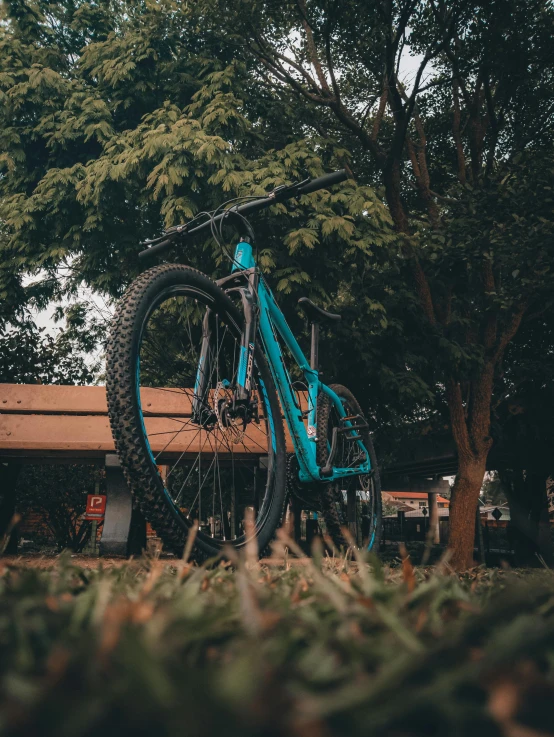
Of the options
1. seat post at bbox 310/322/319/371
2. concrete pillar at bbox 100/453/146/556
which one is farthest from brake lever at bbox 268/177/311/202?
concrete pillar at bbox 100/453/146/556

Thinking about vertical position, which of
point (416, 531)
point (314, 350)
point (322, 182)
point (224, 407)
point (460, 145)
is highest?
point (460, 145)

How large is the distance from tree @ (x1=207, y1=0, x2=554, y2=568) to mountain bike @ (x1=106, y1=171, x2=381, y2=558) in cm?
429

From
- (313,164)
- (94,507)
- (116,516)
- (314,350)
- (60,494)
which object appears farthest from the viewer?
(60,494)

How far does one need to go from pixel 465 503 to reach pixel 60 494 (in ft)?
22.6

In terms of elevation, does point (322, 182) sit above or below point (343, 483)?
above

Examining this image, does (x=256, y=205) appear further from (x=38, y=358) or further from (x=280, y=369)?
(x=38, y=358)

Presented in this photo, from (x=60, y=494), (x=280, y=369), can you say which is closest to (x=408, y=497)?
(x=60, y=494)

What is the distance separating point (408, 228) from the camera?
383 inches

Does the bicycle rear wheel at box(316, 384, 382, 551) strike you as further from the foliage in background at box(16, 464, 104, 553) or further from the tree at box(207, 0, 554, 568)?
the foliage in background at box(16, 464, 104, 553)

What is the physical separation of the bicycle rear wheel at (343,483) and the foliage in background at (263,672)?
3019mm

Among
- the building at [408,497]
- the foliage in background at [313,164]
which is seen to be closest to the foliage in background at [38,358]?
the foliage in background at [313,164]

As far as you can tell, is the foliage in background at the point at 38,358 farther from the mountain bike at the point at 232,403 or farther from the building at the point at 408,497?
the building at the point at 408,497

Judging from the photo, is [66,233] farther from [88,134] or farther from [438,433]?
[438,433]

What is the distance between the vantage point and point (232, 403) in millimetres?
2469
